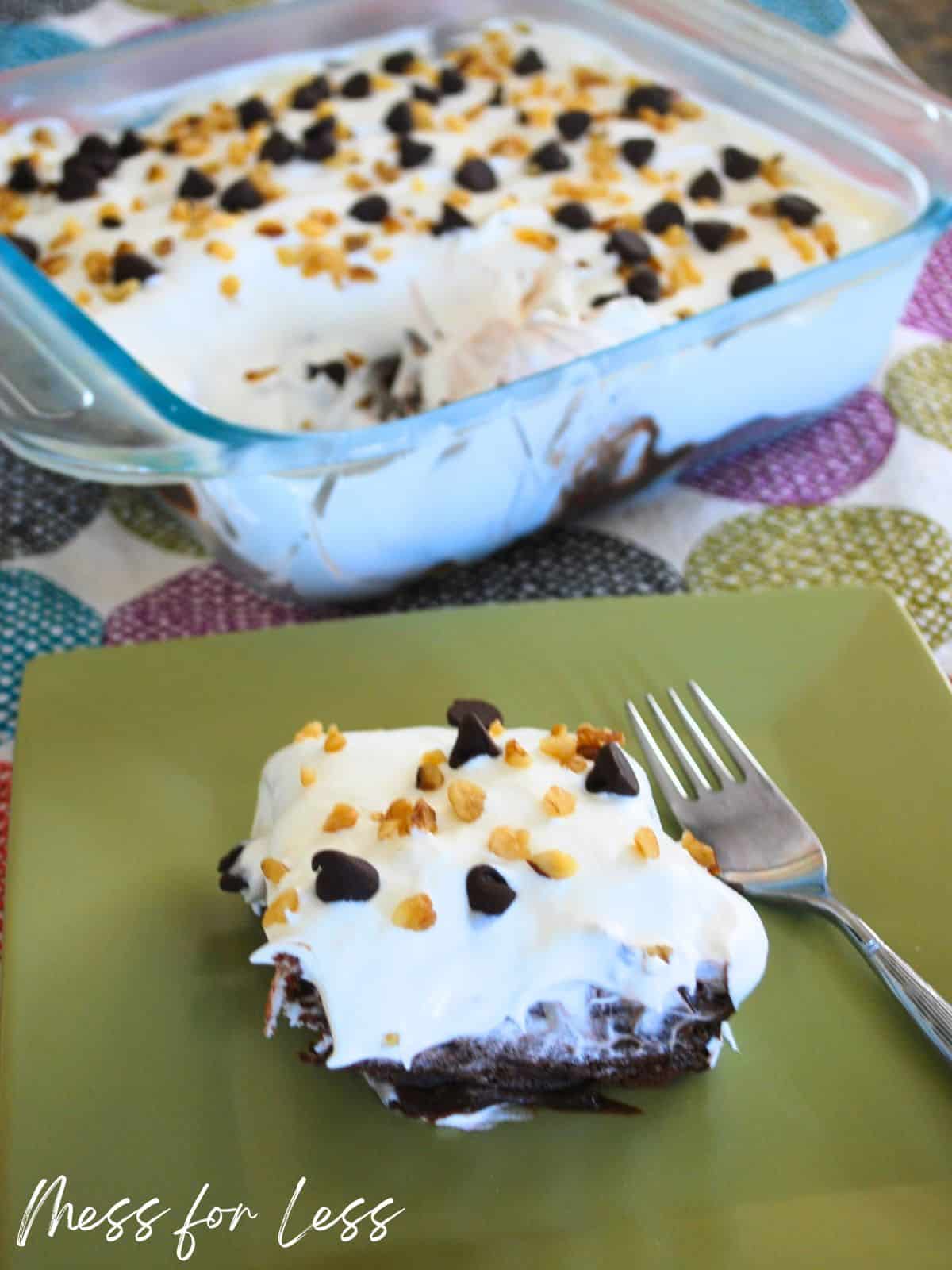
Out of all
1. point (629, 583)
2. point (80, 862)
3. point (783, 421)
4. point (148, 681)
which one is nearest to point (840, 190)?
point (783, 421)

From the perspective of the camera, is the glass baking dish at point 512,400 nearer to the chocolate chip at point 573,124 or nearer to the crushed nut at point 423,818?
the chocolate chip at point 573,124

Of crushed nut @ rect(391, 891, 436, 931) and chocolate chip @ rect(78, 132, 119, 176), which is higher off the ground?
crushed nut @ rect(391, 891, 436, 931)

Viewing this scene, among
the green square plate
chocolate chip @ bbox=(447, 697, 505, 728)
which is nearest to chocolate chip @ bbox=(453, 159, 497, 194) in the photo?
the green square plate

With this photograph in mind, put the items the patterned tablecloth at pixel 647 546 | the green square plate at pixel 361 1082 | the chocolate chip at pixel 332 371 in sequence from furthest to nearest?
the chocolate chip at pixel 332 371, the patterned tablecloth at pixel 647 546, the green square plate at pixel 361 1082

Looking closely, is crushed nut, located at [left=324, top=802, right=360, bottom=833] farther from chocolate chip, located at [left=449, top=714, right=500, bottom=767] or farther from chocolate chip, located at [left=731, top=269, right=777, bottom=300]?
chocolate chip, located at [left=731, top=269, right=777, bottom=300]

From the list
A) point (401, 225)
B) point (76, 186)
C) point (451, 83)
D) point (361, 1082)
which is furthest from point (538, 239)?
point (361, 1082)

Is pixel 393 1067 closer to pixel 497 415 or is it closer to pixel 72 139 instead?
pixel 497 415

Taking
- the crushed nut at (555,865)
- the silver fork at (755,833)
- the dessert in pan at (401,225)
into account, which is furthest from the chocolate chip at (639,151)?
the crushed nut at (555,865)

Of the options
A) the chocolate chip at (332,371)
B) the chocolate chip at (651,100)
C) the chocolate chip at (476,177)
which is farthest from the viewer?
the chocolate chip at (651,100)
